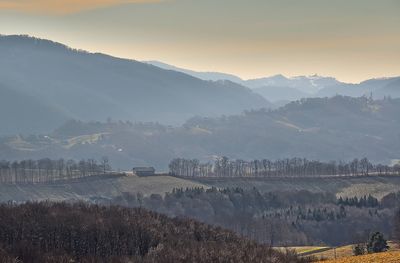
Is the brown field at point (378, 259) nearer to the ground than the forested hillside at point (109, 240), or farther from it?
farther from it

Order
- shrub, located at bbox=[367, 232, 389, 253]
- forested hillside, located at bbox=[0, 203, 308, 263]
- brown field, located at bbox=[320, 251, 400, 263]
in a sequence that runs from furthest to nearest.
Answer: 1. shrub, located at bbox=[367, 232, 389, 253]
2. forested hillside, located at bbox=[0, 203, 308, 263]
3. brown field, located at bbox=[320, 251, 400, 263]

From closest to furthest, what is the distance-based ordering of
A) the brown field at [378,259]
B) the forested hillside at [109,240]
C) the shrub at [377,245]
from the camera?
the brown field at [378,259]
the forested hillside at [109,240]
the shrub at [377,245]

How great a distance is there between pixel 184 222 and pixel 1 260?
85.1 metres

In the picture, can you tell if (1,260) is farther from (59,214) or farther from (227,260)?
(59,214)

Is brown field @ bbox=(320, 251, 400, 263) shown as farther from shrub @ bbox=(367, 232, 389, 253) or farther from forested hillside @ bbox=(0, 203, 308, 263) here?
shrub @ bbox=(367, 232, 389, 253)

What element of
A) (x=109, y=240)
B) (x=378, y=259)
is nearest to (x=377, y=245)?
(x=109, y=240)

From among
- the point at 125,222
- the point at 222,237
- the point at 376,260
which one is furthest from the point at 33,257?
the point at 376,260

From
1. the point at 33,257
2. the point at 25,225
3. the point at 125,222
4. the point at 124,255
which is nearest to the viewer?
the point at 33,257

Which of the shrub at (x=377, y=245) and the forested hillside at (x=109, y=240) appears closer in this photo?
the forested hillside at (x=109, y=240)

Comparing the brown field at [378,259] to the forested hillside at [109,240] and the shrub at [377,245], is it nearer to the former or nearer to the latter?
the forested hillside at [109,240]

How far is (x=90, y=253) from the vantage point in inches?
6029

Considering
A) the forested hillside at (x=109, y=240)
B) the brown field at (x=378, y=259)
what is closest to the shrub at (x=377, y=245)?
the forested hillside at (x=109, y=240)

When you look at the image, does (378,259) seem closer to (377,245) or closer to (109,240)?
(377,245)

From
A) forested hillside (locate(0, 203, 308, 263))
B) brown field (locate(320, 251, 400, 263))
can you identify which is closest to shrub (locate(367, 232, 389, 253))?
forested hillside (locate(0, 203, 308, 263))
